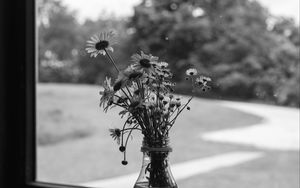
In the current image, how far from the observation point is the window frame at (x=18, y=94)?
2023 millimetres

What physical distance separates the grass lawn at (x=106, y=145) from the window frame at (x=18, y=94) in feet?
0.46

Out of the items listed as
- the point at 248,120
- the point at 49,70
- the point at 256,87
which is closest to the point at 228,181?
the point at 248,120

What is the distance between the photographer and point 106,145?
7.24 ft

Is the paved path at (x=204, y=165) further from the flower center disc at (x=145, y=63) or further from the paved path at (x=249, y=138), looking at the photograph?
the flower center disc at (x=145, y=63)

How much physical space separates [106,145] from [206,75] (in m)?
0.63

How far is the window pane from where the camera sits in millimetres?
1786

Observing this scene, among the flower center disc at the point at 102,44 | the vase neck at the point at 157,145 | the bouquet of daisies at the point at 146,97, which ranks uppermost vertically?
the flower center disc at the point at 102,44

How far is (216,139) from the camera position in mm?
1977

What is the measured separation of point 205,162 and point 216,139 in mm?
103

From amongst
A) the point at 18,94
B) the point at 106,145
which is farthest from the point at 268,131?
the point at 18,94

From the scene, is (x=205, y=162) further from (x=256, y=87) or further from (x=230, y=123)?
(x=256, y=87)

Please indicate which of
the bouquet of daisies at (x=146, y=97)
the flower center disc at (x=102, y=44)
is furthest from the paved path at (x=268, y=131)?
the flower center disc at (x=102, y=44)

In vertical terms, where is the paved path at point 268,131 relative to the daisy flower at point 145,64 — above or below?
below

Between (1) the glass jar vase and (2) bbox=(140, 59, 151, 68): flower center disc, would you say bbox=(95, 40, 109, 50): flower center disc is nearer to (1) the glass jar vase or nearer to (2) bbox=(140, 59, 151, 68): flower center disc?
(2) bbox=(140, 59, 151, 68): flower center disc
